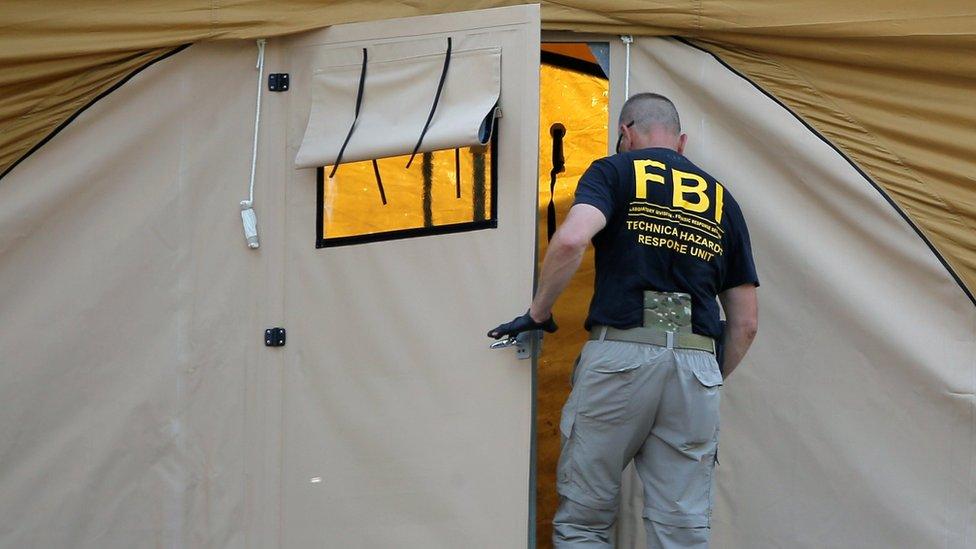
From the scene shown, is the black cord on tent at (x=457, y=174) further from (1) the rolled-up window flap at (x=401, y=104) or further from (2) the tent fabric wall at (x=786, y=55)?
(2) the tent fabric wall at (x=786, y=55)

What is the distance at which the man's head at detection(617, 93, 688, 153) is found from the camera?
3551 millimetres

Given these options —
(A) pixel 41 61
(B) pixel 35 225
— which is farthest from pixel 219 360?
(A) pixel 41 61

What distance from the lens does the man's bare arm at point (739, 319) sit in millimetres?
3588

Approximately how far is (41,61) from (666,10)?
1907 mm

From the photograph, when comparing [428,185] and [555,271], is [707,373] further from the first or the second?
[428,185]

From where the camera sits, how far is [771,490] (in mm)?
3799

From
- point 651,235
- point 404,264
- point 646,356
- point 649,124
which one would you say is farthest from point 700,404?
point 404,264

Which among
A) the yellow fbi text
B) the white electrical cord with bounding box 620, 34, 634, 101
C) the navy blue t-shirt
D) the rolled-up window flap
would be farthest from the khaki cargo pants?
the white electrical cord with bounding box 620, 34, 634, 101

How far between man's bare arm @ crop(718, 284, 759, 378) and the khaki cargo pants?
192 mm

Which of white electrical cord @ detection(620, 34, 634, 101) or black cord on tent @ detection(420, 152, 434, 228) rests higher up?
white electrical cord @ detection(620, 34, 634, 101)

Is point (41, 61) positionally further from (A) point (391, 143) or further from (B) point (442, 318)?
(B) point (442, 318)

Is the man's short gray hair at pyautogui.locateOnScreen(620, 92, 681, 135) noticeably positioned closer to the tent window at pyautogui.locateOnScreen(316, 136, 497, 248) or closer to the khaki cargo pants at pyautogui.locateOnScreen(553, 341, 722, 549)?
the tent window at pyautogui.locateOnScreen(316, 136, 497, 248)

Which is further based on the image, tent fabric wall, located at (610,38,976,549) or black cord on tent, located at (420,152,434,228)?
black cord on tent, located at (420,152,434,228)

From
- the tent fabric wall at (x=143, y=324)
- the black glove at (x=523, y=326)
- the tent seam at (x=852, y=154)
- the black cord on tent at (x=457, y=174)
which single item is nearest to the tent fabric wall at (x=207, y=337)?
the tent fabric wall at (x=143, y=324)
